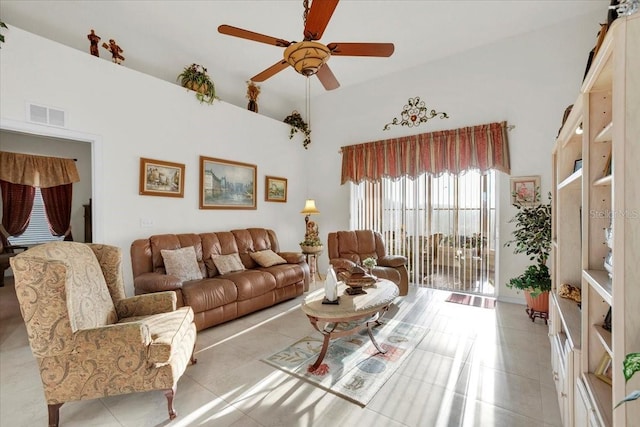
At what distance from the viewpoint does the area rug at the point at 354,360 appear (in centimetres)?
211

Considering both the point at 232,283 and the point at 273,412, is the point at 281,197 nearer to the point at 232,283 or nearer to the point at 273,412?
the point at 232,283

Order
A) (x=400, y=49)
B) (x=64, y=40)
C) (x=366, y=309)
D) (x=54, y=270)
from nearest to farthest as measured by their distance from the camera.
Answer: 1. (x=54, y=270)
2. (x=366, y=309)
3. (x=64, y=40)
4. (x=400, y=49)

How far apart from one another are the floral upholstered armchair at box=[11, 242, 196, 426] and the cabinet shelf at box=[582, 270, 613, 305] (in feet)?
7.24

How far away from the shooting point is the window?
540cm

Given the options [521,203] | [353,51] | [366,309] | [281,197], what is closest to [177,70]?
[281,197]

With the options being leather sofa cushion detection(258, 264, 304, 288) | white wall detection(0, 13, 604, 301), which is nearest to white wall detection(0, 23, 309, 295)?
white wall detection(0, 13, 604, 301)

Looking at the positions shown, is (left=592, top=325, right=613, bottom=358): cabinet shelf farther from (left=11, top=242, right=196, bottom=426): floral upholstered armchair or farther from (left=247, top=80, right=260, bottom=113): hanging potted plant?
(left=247, top=80, right=260, bottom=113): hanging potted plant

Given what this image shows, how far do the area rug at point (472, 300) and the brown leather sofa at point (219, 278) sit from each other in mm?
2190

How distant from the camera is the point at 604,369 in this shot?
4.11ft

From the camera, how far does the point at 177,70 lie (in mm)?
4285

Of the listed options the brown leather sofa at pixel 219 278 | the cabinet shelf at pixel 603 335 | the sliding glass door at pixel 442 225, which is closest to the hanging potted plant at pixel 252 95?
the brown leather sofa at pixel 219 278

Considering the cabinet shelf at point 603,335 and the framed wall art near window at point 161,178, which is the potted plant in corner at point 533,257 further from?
the framed wall art near window at point 161,178

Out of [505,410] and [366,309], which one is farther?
[366,309]

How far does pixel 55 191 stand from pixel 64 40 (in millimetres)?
3605
